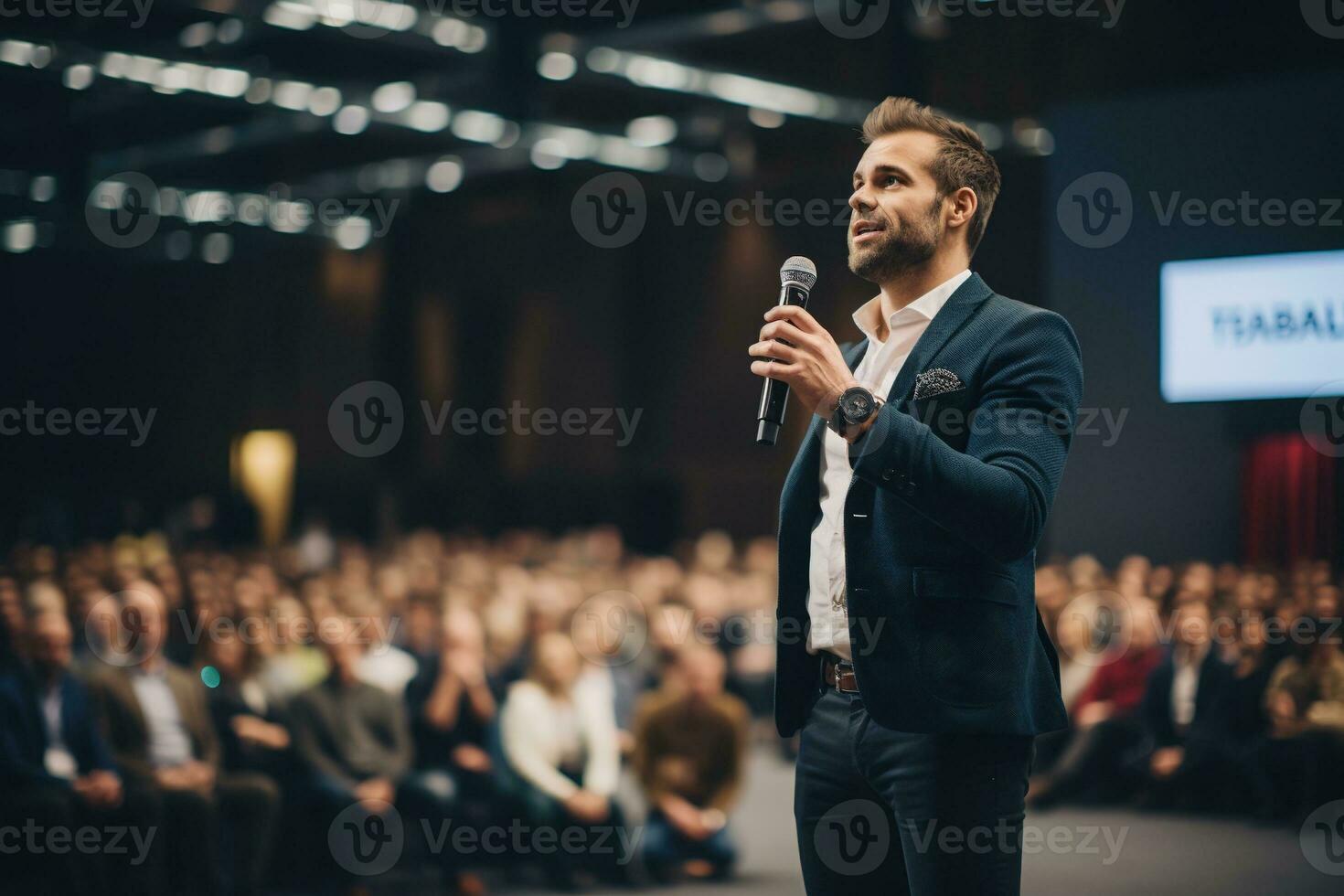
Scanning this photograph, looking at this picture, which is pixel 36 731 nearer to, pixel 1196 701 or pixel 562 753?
pixel 562 753

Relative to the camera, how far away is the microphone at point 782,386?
5.82ft

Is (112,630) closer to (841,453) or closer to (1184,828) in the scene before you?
(841,453)

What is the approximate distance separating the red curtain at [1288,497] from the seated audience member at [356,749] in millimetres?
4573

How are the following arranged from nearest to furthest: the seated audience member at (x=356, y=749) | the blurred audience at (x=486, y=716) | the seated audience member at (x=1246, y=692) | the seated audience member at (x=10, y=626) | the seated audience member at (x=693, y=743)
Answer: the seated audience member at (x=10, y=626) → the blurred audience at (x=486, y=716) → the seated audience member at (x=356, y=749) → the seated audience member at (x=693, y=743) → the seated audience member at (x=1246, y=692)

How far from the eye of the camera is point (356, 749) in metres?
6.00

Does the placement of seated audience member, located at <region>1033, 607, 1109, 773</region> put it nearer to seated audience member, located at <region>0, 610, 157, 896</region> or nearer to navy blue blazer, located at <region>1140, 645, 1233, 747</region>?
navy blue blazer, located at <region>1140, 645, 1233, 747</region>

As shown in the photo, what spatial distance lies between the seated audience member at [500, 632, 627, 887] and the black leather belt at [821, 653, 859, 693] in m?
4.60

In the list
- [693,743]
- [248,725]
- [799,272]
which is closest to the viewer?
[799,272]

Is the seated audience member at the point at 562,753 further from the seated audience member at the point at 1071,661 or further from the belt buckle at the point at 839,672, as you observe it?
the belt buckle at the point at 839,672

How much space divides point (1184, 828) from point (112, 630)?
5.46m

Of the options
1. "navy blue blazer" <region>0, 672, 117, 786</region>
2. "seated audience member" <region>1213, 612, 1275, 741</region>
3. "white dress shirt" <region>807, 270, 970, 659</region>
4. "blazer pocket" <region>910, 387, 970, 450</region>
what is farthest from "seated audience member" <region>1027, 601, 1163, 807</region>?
"blazer pocket" <region>910, 387, 970, 450</region>

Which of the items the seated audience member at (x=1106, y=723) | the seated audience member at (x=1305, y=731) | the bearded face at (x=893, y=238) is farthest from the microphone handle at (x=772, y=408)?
the seated audience member at (x=1106, y=723)

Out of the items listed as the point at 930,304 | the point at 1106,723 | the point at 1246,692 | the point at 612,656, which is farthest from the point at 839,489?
the point at 1106,723

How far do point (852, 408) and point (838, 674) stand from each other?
0.38 m
